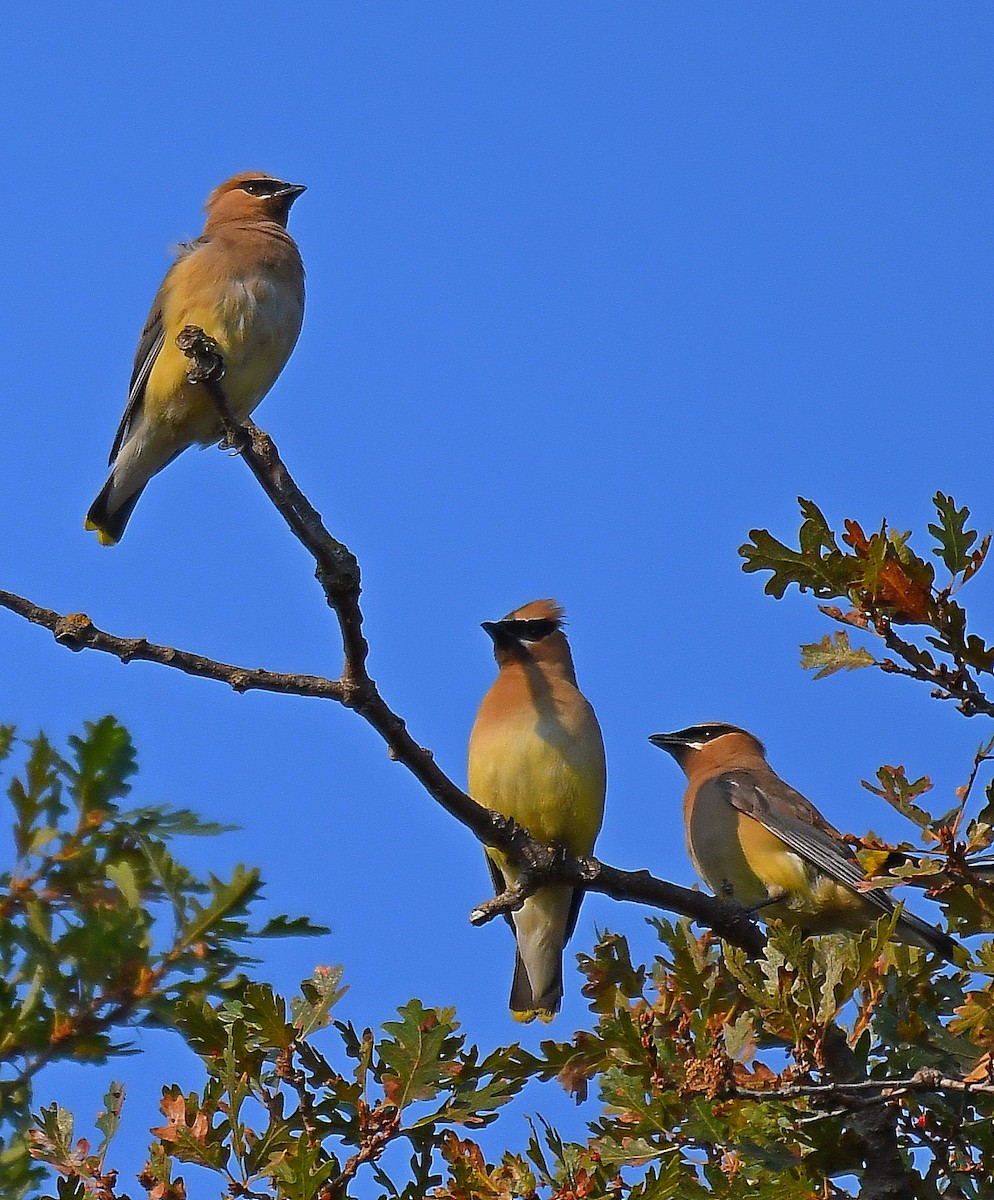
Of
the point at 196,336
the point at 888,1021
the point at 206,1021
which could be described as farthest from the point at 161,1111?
the point at 196,336

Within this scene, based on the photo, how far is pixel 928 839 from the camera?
313 cm

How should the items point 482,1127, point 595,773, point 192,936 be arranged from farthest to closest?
point 595,773
point 482,1127
point 192,936

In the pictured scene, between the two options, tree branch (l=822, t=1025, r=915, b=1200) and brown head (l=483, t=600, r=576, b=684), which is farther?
brown head (l=483, t=600, r=576, b=684)

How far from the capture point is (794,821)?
570 cm

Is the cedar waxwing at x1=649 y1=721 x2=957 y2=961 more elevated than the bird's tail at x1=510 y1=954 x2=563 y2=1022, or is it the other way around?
the cedar waxwing at x1=649 y1=721 x2=957 y2=961

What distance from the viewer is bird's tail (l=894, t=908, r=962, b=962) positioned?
460cm

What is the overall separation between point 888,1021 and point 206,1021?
1265 mm

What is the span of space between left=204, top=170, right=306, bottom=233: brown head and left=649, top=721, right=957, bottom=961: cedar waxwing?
2756 millimetres

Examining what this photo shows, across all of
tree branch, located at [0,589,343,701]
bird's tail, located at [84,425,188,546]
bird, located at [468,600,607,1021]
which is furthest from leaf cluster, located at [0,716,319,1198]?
bird's tail, located at [84,425,188,546]

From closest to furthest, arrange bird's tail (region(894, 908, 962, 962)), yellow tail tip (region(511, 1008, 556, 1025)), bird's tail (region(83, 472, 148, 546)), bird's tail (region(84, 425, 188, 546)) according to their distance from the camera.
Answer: bird's tail (region(894, 908, 962, 962)), yellow tail tip (region(511, 1008, 556, 1025)), bird's tail (region(84, 425, 188, 546)), bird's tail (region(83, 472, 148, 546))

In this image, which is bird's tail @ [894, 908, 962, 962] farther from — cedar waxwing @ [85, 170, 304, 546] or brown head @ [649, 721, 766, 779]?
cedar waxwing @ [85, 170, 304, 546]

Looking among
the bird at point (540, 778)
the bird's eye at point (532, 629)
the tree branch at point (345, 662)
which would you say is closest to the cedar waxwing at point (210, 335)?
the bird's eye at point (532, 629)

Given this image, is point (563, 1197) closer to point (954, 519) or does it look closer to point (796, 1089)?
point (796, 1089)

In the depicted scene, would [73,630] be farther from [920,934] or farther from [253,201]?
[253,201]
